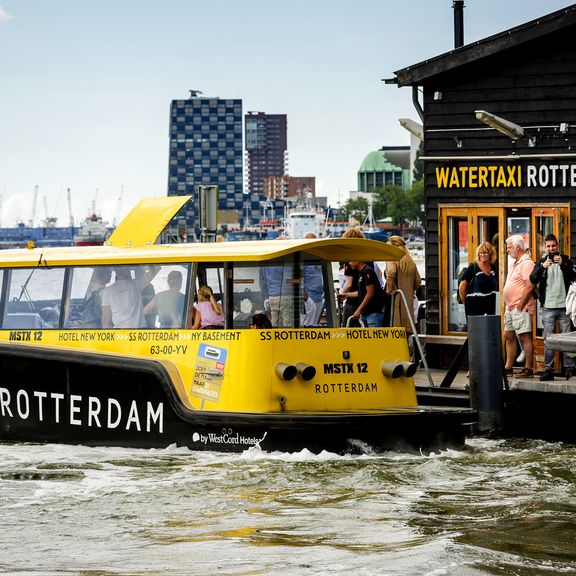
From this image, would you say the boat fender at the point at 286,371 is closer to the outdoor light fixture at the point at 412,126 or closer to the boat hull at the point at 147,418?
the boat hull at the point at 147,418

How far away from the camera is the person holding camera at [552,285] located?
642 inches

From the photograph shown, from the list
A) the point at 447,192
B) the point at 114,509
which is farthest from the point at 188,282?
the point at 447,192

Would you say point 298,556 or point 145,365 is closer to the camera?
point 298,556

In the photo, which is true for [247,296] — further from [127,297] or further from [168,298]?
[127,297]

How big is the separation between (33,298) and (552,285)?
590cm

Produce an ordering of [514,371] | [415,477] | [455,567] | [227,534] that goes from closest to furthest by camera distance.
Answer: [455,567] → [227,534] → [415,477] → [514,371]

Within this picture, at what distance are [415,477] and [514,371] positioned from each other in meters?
3.96

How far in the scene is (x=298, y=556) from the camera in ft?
35.0

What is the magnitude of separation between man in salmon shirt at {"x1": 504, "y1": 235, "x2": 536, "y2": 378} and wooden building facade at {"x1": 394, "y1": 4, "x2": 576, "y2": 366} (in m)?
1.54

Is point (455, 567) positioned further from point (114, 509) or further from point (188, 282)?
point (188, 282)

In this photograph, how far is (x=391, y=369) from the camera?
14.6 meters

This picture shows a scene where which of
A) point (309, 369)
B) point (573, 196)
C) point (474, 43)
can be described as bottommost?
point (309, 369)

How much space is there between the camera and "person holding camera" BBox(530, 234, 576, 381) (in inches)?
642

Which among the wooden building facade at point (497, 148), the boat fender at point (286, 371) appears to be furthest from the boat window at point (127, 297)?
the wooden building facade at point (497, 148)
